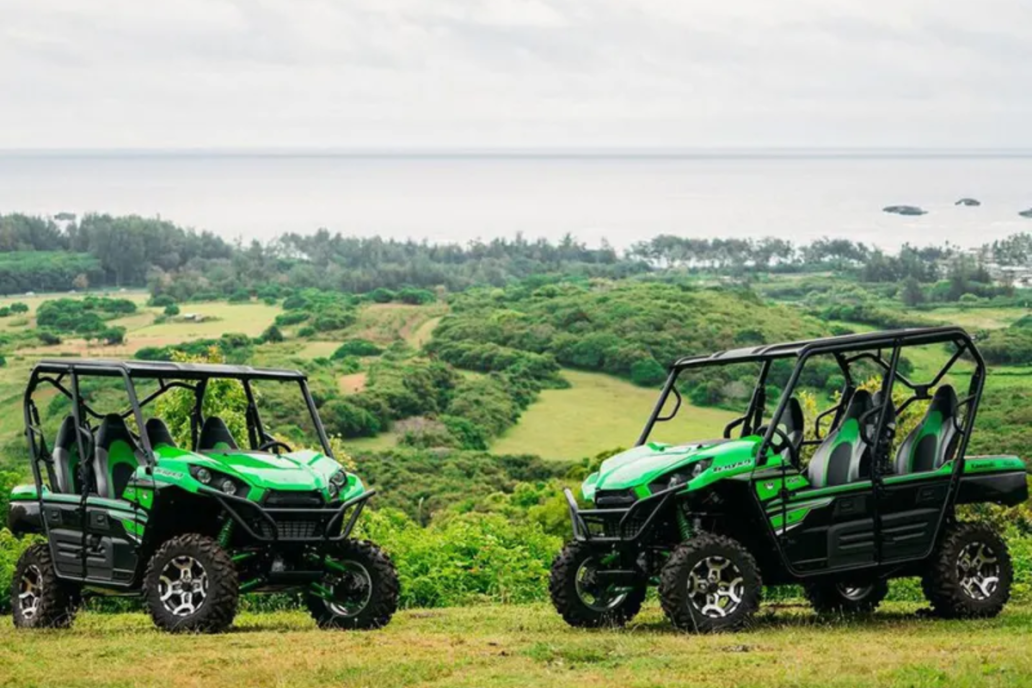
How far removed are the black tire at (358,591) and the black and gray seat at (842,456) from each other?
4385 mm

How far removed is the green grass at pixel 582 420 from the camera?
12638 centimetres

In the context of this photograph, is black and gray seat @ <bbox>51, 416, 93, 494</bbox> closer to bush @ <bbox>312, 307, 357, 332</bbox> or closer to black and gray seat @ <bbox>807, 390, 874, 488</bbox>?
black and gray seat @ <bbox>807, 390, 874, 488</bbox>

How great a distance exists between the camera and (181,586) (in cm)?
1695

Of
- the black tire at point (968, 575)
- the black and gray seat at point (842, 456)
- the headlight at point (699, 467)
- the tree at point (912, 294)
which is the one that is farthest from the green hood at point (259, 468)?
the tree at point (912, 294)

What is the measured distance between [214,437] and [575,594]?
451 centimetres

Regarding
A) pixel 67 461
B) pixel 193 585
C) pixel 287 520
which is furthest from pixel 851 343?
pixel 67 461

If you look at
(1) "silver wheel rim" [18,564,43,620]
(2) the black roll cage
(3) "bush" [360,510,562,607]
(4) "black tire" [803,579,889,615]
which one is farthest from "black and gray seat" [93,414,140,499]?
(4) "black tire" [803,579,889,615]

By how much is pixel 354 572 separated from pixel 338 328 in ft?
568

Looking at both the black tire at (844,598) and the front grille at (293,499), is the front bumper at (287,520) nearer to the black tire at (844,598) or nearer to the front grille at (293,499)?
the front grille at (293,499)

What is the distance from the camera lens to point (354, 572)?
17.8m

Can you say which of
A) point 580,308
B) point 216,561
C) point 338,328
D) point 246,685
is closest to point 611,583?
point 216,561

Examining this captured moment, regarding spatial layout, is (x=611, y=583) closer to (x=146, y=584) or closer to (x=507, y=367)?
(x=146, y=584)

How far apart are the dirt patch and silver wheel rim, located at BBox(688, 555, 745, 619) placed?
122153mm

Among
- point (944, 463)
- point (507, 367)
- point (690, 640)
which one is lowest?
point (507, 367)
